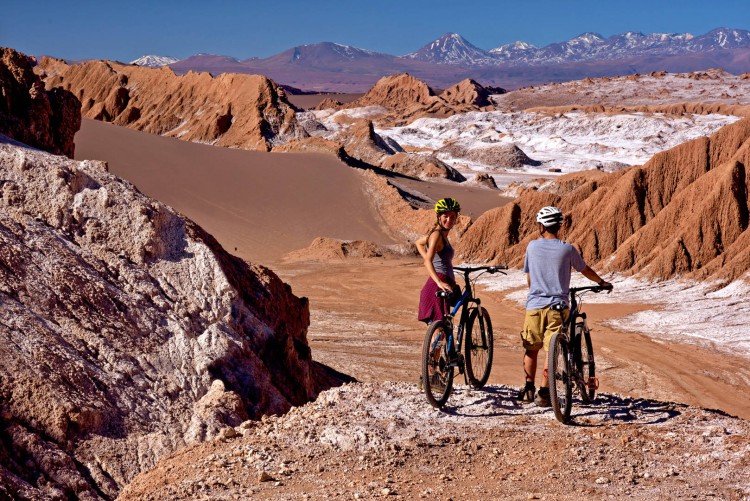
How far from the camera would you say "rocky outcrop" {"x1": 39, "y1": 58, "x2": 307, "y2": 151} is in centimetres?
5344

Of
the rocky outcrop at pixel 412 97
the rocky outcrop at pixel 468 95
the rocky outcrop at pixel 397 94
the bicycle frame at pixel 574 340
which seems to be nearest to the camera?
the bicycle frame at pixel 574 340

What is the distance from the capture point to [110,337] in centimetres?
731

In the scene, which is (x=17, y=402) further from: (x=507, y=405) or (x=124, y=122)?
(x=124, y=122)

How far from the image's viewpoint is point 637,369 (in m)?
14.6

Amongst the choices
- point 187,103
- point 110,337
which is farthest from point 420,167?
point 110,337

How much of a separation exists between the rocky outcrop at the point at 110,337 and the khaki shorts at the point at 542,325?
96.8 inches

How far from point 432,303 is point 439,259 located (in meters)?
0.33

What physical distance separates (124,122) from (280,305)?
52.7 meters

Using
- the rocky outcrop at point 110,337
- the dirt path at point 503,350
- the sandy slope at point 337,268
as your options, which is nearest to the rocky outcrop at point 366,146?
the sandy slope at point 337,268

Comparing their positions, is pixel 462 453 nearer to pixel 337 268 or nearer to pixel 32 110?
pixel 32 110

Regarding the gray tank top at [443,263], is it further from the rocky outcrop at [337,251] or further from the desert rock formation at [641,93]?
the desert rock formation at [641,93]

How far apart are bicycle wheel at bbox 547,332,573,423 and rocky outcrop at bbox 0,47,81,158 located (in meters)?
7.46

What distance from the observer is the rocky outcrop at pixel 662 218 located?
21.3 metres

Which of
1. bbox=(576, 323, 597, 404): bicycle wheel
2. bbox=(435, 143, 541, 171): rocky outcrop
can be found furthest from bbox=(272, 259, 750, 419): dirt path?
bbox=(435, 143, 541, 171): rocky outcrop
